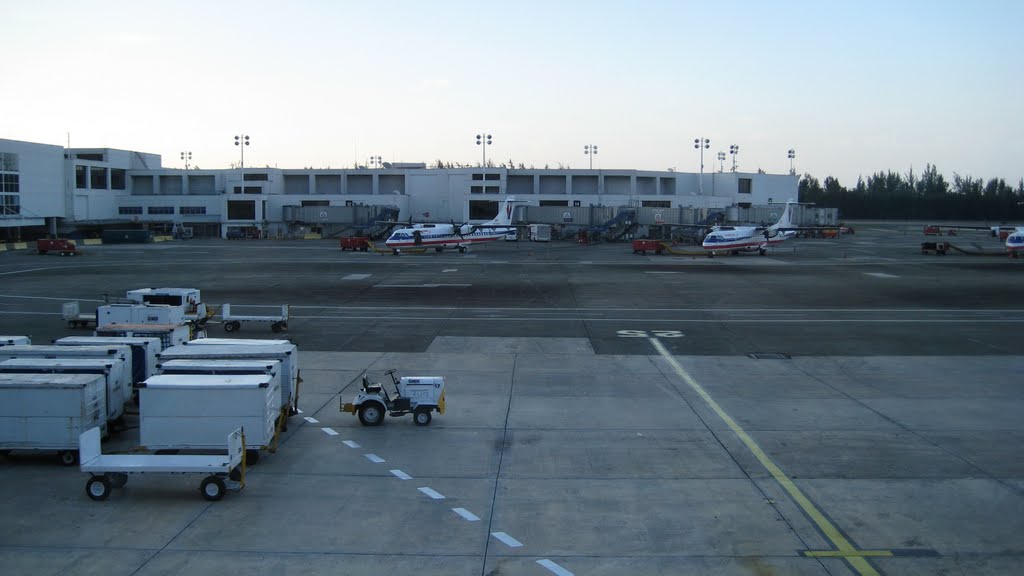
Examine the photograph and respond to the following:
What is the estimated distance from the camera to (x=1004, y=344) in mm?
34438

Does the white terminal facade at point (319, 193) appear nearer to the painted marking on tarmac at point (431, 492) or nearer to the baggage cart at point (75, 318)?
the baggage cart at point (75, 318)

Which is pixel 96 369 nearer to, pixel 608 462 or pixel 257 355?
pixel 257 355

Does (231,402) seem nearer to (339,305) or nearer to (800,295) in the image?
(339,305)

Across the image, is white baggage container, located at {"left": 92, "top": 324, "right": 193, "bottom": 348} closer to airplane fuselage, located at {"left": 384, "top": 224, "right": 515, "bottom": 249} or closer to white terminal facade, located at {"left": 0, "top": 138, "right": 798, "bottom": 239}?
airplane fuselage, located at {"left": 384, "top": 224, "right": 515, "bottom": 249}

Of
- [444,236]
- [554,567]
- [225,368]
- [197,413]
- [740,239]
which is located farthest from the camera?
[444,236]

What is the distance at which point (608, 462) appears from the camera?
60.8 ft

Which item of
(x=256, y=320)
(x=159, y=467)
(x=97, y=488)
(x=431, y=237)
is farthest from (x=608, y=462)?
(x=431, y=237)

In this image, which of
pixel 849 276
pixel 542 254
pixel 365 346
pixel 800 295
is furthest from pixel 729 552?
pixel 542 254

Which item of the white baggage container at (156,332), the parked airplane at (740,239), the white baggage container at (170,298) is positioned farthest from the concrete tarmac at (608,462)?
the parked airplane at (740,239)

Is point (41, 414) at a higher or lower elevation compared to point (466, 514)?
higher

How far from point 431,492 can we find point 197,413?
5.74 metres

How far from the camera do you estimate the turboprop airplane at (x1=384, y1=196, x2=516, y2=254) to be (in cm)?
8944

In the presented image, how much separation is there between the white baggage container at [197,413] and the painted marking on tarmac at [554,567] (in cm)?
788

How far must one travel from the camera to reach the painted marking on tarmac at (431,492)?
53.5 feet
